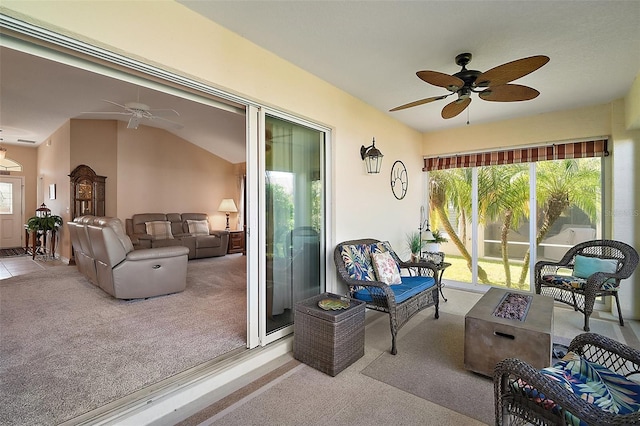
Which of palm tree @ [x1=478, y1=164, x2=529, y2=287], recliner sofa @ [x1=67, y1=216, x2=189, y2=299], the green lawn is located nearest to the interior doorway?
recliner sofa @ [x1=67, y1=216, x2=189, y2=299]

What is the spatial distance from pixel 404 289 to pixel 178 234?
6.30m

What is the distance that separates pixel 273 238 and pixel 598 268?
3.91 m

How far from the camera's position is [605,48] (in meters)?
2.60

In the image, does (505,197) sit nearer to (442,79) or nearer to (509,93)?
(509,93)

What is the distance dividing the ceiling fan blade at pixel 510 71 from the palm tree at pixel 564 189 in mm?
2946

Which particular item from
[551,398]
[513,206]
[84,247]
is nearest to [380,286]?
[551,398]

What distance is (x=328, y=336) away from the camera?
2.35 metres

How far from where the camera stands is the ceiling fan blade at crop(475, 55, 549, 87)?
1862 mm

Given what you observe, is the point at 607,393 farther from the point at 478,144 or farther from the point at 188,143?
the point at 188,143

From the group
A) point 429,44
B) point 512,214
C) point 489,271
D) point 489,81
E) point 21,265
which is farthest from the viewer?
point 21,265

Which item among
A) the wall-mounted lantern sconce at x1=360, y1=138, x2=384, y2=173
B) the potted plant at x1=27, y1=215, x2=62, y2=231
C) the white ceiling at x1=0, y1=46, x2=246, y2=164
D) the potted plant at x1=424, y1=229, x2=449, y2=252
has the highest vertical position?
the white ceiling at x1=0, y1=46, x2=246, y2=164

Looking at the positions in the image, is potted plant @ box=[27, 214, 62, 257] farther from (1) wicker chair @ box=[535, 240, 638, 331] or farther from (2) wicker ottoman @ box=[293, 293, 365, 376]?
(1) wicker chair @ box=[535, 240, 638, 331]

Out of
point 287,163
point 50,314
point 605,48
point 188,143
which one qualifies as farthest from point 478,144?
point 188,143

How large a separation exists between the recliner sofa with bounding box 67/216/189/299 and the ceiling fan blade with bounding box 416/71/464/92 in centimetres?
386
